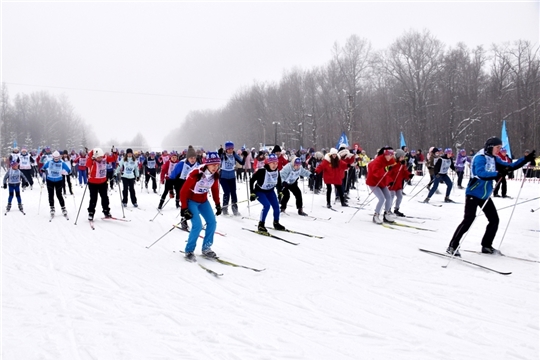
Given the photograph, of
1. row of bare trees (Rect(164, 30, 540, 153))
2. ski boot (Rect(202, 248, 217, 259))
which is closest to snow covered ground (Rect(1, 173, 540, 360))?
ski boot (Rect(202, 248, 217, 259))

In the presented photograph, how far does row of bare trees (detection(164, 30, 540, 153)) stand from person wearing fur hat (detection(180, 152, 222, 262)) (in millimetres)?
29154

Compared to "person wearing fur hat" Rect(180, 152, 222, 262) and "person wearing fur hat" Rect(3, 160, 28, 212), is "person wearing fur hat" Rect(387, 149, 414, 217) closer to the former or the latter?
"person wearing fur hat" Rect(180, 152, 222, 262)

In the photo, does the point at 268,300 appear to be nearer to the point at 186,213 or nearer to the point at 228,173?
the point at 186,213

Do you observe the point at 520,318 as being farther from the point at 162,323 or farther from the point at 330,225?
the point at 330,225

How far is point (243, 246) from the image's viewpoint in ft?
24.1

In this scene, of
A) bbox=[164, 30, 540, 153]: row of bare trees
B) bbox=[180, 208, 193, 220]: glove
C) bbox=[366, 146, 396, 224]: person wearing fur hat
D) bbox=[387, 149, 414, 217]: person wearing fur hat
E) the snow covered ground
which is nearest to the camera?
the snow covered ground

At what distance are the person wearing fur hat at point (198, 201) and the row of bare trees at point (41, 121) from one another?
64.3 metres

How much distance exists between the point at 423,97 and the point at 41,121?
7142 cm

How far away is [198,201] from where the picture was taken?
6348mm

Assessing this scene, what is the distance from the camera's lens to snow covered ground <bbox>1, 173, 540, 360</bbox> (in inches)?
136

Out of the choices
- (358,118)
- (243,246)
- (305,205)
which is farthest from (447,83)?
(243,246)

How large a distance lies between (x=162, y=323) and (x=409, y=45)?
4316cm

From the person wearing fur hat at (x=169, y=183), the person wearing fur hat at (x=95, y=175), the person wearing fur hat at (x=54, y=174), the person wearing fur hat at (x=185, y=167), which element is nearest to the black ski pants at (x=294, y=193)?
the person wearing fur hat at (x=185, y=167)

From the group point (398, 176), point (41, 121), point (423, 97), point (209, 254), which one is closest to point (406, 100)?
point (423, 97)
